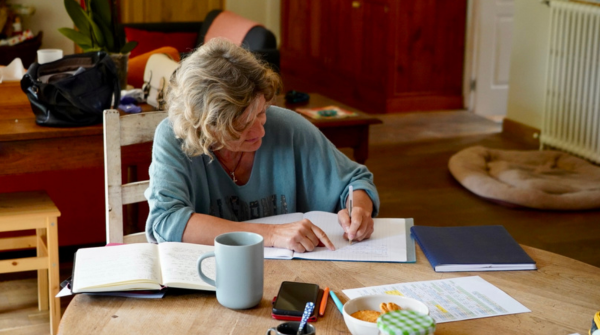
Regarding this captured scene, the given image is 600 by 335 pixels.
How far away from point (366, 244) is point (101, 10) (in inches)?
77.0

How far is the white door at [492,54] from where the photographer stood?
5.37 meters

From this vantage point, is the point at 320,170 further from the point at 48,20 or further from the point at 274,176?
the point at 48,20

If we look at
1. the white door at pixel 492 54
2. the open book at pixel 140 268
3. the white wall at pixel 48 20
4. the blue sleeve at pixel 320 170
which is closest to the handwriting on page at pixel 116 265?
the open book at pixel 140 268

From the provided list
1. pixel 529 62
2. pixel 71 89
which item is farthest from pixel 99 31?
pixel 529 62

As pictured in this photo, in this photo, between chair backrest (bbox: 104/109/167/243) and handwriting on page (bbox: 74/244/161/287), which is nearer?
handwriting on page (bbox: 74/244/161/287)

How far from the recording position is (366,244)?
143 cm

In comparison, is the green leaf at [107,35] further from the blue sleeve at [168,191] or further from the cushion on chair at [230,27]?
the cushion on chair at [230,27]

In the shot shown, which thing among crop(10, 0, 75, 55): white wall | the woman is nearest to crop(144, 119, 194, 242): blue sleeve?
the woman

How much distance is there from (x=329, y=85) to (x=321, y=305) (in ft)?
17.7

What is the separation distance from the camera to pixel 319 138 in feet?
5.74

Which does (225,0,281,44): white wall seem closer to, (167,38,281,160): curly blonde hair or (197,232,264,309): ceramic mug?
(167,38,281,160): curly blonde hair

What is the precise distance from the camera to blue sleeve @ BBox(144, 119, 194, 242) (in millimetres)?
1445

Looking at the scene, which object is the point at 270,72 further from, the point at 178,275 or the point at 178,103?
the point at 178,275

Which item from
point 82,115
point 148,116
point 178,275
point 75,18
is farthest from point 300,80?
point 178,275
